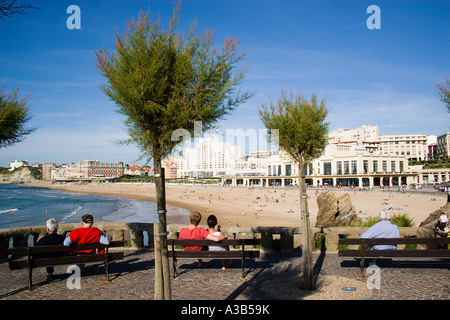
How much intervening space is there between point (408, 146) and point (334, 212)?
15146cm

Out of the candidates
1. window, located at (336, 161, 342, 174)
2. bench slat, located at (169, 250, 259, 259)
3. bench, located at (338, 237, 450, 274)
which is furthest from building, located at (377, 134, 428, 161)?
bench slat, located at (169, 250, 259, 259)

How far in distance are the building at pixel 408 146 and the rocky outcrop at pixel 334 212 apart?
141731mm

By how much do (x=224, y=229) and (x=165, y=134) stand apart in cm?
500

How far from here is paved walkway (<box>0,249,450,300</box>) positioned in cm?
557

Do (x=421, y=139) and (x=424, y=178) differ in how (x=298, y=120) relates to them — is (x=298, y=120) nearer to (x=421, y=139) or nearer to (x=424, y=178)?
(x=424, y=178)

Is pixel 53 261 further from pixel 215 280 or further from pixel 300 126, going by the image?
pixel 300 126

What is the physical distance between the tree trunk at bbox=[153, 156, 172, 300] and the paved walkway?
0.86 metres

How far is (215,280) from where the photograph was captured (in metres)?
6.43

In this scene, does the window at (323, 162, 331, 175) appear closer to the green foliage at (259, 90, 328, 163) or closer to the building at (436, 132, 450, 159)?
the building at (436, 132, 450, 159)

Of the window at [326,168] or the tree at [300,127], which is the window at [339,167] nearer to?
the window at [326,168]

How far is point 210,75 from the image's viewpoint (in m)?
4.81

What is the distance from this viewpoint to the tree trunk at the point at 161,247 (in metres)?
4.49

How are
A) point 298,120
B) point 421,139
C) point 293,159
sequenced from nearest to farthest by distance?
point 298,120 < point 293,159 < point 421,139
